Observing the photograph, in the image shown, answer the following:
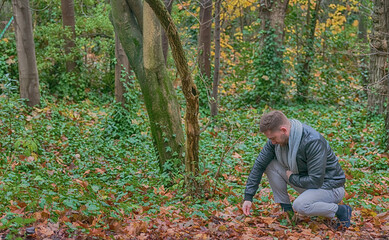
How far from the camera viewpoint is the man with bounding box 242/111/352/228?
4164mm

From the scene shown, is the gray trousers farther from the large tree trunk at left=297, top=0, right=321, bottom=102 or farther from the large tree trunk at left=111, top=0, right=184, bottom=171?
the large tree trunk at left=297, top=0, right=321, bottom=102

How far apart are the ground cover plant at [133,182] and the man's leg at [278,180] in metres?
0.27

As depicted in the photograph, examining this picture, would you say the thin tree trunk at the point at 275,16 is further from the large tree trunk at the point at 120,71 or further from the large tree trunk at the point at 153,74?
the large tree trunk at the point at 153,74

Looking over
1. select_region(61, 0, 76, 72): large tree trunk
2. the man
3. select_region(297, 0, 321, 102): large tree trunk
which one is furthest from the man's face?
select_region(297, 0, 321, 102): large tree trunk

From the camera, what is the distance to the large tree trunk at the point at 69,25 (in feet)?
47.9

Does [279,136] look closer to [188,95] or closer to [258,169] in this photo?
[258,169]

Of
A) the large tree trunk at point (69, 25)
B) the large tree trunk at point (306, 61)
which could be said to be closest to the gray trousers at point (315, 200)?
the large tree trunk at point (69, 25)

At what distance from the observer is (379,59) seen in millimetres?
12039

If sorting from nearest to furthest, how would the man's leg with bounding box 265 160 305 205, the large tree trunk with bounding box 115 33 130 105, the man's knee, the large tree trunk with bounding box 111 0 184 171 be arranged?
the man's knee, the man's leg with bounding box 265 160 305 205, the large tree trunk with bounding box 111 0 184 171, the large tree trunk with bounding box 115 33 130 105

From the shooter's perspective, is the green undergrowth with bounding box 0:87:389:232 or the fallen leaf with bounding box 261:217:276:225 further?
the green undergrowth with bounding box 0:87:389:232

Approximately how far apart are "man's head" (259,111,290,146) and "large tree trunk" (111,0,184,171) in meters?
3.00

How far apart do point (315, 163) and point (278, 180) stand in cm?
61

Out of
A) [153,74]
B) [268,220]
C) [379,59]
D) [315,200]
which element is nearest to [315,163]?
[315,200]

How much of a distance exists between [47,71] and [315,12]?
1014 centimetres
